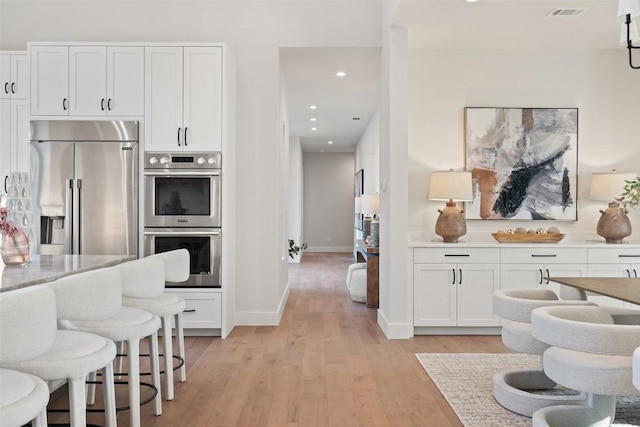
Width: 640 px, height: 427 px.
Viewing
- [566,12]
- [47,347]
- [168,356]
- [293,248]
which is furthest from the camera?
[293,248]

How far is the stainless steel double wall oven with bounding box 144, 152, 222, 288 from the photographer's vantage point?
163 inches

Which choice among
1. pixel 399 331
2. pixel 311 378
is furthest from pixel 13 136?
pixel 399 331

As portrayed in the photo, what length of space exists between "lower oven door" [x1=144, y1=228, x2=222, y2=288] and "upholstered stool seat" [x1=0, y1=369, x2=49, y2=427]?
9.11ft

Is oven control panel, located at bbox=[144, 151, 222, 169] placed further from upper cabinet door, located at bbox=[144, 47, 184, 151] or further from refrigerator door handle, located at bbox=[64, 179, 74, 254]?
refrigerator door handle, located at bbox=[64, 179, 74, 254]

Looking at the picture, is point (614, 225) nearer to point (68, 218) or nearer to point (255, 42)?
point (255, 42)

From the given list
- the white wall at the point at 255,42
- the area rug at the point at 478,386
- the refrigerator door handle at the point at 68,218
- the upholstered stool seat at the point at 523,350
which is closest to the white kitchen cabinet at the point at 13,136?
the refrigerator door handle at the point at 68,218

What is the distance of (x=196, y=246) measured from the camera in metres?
4.17

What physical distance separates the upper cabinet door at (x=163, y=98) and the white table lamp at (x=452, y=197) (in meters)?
2.45

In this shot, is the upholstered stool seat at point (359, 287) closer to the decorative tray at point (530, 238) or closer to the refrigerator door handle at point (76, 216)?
the decorative tray at point (530, 238)

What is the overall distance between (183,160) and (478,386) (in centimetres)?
299

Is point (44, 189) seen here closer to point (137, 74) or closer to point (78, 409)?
point (137, 74)

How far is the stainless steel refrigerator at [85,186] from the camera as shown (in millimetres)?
4094

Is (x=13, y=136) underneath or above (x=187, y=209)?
above

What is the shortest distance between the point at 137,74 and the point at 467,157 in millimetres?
3264
